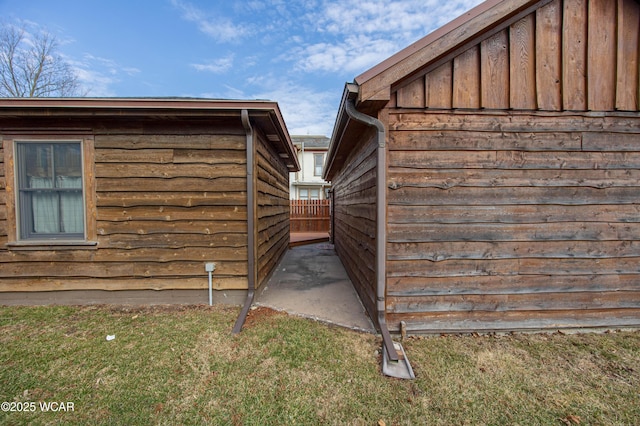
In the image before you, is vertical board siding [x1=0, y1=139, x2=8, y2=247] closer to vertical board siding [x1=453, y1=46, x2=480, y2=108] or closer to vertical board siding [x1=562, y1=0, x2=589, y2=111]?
vertical board siding [x1=453, y1=46, x2=480, y2=108]

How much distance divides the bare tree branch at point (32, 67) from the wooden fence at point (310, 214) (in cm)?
1314

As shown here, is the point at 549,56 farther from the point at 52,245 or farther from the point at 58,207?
the point at 52,245

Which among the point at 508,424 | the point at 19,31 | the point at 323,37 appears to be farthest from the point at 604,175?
the point at 19,31

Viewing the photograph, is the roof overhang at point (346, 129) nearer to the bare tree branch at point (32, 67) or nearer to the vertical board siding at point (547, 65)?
→ the vertical board siding at point (547, 65)

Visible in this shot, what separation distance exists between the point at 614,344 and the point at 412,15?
638 cm

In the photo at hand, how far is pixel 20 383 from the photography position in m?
2.13

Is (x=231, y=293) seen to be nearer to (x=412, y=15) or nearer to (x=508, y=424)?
(x=508, y=424)

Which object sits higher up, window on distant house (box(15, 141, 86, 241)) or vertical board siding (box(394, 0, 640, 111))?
vertical board siding (box(394, 0, 640, 111))

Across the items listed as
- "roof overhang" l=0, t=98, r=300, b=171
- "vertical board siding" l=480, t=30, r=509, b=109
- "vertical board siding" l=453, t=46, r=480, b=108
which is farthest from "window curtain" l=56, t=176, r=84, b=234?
"vertical board siding" l=480, t=30, r=509, b=109

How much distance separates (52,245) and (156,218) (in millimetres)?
1478

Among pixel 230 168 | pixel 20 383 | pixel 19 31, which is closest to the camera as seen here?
pixel 20 383

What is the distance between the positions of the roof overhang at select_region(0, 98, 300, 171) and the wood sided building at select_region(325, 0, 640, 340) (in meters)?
1.45

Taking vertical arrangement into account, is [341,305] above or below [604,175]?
below

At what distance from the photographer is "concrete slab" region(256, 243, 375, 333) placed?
3.37 metres
